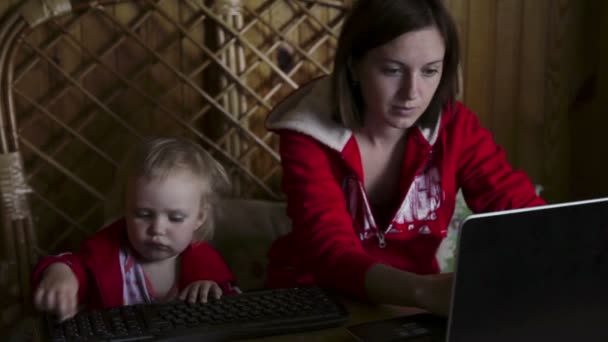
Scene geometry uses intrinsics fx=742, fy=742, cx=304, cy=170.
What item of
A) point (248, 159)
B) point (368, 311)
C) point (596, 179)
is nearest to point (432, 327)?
point (368, 311)

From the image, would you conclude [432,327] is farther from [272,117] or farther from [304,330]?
[272,117]

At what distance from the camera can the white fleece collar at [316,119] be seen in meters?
1.10

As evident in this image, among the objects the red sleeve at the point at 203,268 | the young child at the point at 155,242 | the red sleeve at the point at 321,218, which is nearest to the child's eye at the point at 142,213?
the young child at the point at 155,242

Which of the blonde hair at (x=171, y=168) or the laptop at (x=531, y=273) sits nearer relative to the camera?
the laptop at (x=531, y=273)

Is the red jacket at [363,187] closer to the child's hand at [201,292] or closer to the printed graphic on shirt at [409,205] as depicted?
the printed graphic on shirt at [409,205]

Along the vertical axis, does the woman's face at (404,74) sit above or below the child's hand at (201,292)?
above

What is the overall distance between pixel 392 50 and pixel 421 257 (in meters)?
0.37

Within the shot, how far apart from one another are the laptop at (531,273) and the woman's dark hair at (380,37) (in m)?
0.45

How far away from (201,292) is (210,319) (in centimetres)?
12

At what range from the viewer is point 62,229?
1505 millimetres

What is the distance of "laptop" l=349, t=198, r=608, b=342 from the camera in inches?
25.1

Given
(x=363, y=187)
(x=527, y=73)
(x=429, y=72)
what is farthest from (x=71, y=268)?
(x=527, y=73)

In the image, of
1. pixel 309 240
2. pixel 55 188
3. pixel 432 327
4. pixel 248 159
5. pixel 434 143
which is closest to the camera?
pixel 432 327

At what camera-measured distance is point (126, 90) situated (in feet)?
4.88
